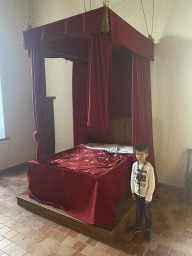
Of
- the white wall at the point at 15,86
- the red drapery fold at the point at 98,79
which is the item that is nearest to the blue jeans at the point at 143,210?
the red drapery fold at the point at 98,79

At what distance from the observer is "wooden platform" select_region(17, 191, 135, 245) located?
2.20 m

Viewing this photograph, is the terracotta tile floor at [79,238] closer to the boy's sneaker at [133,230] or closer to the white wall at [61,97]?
the boy's sneaker at [133,230]

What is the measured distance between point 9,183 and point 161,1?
434cm

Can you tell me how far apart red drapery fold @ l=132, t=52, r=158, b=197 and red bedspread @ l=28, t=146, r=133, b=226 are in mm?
415

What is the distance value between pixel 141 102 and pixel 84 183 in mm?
1433

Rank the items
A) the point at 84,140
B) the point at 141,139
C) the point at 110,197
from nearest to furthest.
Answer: the point at 110,197 → the point at 141,139 → the point at 84,140

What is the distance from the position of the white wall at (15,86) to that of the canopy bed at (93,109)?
1738 millimetres

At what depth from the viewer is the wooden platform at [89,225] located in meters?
2.20

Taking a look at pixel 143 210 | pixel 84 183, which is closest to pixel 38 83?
pixel 84 183

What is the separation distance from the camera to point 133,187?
228 cm

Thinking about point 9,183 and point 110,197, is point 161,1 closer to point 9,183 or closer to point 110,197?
point 110,197

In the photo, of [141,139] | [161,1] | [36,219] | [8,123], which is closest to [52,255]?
[36,219]

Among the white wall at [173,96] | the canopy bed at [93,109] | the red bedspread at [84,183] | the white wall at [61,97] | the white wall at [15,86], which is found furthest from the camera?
the white wall at [61,97]

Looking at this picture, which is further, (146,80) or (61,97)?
(61,97)
